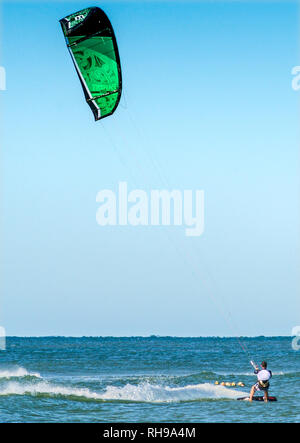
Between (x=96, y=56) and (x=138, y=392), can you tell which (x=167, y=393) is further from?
(x=96, y=56)

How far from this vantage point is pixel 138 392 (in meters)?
15.2

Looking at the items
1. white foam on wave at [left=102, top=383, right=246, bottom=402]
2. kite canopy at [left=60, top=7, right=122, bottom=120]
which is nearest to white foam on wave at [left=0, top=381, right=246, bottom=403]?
white foam on wave at [left=102, top=383, right=246, bottom=402]

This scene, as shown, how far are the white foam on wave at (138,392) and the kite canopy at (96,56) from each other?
6.23m

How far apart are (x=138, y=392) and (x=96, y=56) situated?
24.9ft

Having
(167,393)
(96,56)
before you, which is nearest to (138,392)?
(167,393)

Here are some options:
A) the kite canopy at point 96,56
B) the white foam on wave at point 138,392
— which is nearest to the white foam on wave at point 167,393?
the white foam on wave at point 138,392

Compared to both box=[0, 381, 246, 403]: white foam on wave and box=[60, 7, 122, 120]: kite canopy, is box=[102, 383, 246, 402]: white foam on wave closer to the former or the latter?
box=[0, 381, 246, 403]: white foam on wave

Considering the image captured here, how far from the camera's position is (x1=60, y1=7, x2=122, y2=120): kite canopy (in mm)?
11078

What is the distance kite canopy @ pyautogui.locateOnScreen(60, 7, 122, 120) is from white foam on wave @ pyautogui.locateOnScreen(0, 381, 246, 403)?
623cm

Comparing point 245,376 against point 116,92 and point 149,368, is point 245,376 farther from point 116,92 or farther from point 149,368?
point 116,92
